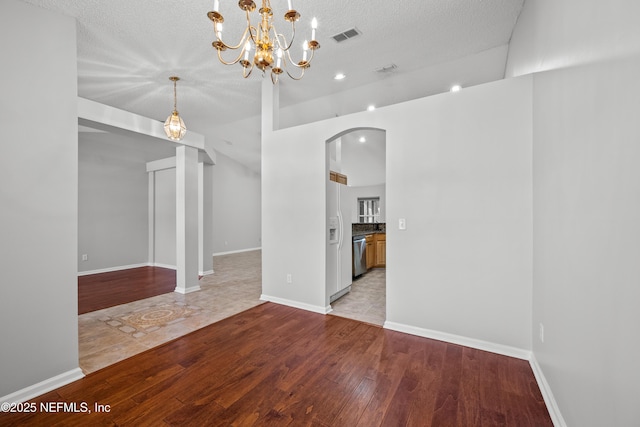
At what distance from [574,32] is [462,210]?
1.53 m

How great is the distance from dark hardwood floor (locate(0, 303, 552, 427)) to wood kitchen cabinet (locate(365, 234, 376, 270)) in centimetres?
332

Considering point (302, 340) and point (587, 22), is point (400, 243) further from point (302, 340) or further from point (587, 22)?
point (587, 22)

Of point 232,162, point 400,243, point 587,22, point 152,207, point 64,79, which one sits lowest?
point 400,243

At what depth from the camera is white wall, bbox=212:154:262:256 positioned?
9.00 meters

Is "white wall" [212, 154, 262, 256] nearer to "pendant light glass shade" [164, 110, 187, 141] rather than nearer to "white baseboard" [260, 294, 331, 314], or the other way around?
"pendant light glass shade" [164, 110, 187, 141]

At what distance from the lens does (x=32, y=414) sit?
5.78 ft

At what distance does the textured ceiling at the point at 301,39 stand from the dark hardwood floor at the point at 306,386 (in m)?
3.21

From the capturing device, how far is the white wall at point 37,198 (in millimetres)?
1906

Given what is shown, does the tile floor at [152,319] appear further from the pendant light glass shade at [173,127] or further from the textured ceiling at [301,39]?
the textured ceiling at [301,39]

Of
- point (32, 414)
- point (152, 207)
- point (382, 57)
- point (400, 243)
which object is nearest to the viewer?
point (32, 414)

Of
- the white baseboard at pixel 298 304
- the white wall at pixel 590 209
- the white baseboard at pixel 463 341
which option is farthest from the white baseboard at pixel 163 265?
the white wall at pixel 590 209

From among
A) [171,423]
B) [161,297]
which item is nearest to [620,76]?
[171,423]

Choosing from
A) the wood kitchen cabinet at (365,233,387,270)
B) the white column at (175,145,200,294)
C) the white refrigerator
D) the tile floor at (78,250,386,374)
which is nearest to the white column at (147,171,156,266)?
the tile floor at (78,250,386,374)

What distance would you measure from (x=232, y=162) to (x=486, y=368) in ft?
30.5
